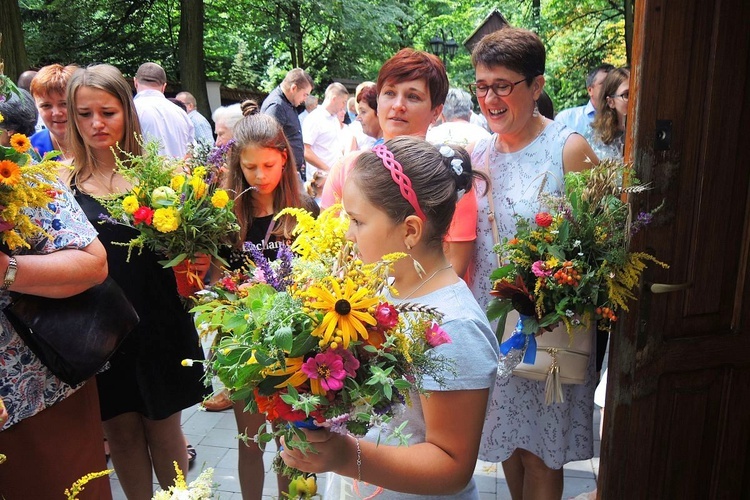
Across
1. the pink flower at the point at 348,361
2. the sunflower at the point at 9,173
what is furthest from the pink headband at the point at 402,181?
the sunflower at the point at 9,173

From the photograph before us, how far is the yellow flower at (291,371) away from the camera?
4.19ft

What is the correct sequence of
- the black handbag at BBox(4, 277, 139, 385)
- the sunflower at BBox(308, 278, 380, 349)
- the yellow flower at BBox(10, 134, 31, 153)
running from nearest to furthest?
1. the sunflower at BBox(308, 278, 380, 349)
2. the yellow flower at BBox(10, 134, 31, 153)
3. the black handbag at BBox(4, 277, 139, 385)

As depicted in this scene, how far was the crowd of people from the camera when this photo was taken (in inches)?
65.9

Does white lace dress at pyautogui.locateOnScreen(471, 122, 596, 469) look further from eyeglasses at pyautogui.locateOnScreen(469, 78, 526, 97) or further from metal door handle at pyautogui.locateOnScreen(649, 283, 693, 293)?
metal door handle at pyautogui.locateOnScreen(649, 283, 693, 293)

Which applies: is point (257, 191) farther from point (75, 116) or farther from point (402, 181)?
point (402, 181)

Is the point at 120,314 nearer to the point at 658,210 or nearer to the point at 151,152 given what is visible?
the point at 151,152

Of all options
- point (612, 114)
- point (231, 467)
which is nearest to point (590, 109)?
point (612, 114)

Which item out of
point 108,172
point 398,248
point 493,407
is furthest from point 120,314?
point 493,407

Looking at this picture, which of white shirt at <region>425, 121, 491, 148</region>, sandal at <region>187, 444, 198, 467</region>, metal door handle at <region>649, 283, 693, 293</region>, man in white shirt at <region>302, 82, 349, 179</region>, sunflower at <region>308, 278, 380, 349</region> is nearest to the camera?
sunflower at <region>308, 278, 380, 349</region>

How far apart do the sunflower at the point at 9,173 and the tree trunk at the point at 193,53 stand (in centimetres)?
1414

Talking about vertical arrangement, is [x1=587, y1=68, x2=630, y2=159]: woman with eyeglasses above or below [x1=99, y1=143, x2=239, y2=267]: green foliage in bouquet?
above

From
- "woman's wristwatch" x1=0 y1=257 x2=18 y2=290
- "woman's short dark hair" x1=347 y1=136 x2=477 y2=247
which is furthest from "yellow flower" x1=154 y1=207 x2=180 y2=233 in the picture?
"woman's short dark hair" x1=347 y1=136 x2=477 y2=247

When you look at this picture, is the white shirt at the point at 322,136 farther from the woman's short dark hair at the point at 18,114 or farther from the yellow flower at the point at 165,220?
the yellow flower at the point at 165,220

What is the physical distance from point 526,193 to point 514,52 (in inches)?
23.5
